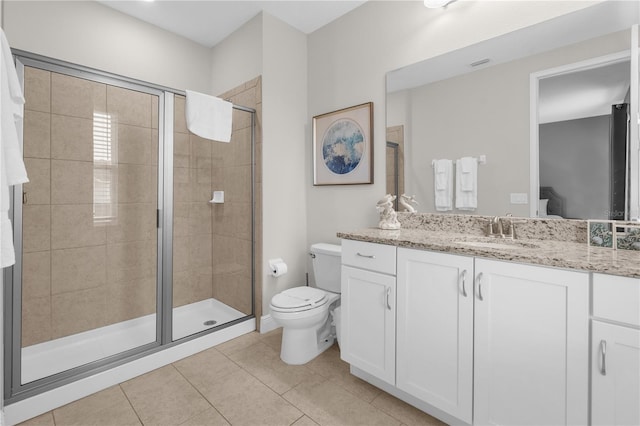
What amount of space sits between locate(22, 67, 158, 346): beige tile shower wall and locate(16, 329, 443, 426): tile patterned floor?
58 centimetres

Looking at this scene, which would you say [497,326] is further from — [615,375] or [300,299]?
[300,299]

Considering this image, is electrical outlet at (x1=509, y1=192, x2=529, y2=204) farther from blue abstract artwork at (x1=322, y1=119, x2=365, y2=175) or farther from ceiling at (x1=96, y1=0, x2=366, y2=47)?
ceiling at (x1=96, y1=0, x2=366, y2=47)

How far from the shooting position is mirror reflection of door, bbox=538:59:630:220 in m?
1.45

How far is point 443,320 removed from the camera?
1435 mm

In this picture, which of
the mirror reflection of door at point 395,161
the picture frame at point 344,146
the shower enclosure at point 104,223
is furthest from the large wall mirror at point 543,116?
the shower enclosure at point 104,223

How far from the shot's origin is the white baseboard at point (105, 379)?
1.57 m

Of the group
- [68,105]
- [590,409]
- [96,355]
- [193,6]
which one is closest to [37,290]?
[96,355]

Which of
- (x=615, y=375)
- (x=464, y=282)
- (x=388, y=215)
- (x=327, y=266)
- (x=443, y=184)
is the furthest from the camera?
(x=327, y=266)

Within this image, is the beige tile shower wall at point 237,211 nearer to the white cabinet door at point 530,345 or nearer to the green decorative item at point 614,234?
the white cabinet door at point 530,345

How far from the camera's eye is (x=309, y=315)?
2.05m

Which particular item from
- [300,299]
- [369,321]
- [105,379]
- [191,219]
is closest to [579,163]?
[369,321]

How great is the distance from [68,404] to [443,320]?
81.2 inches

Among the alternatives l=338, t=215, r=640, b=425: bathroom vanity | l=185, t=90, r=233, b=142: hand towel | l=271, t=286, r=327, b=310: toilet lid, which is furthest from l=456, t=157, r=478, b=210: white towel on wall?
l=185, t=90, r=233, b=142: hand towel

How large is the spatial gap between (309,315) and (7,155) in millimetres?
1721
